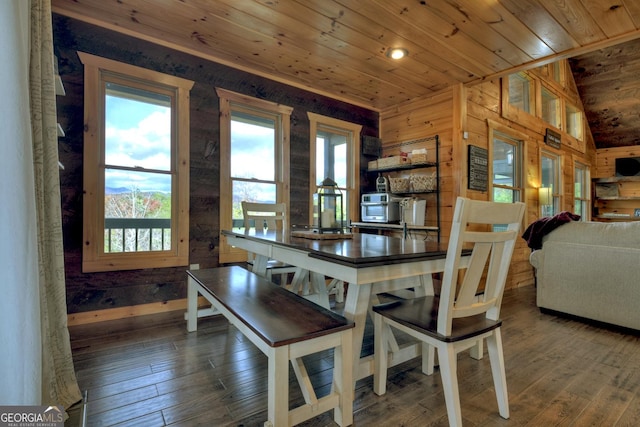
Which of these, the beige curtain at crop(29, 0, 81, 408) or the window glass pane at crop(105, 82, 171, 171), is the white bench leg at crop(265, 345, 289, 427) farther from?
the window glass pane at crop(105, 82, 171, 171)

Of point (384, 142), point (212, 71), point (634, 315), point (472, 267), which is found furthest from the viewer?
point (384, 142)

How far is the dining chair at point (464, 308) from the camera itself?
120 centimetres

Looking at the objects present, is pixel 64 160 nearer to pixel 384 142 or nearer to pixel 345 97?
pixel 345 97

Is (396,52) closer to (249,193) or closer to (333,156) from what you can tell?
(333,156)

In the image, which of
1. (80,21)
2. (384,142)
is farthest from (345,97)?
(80,21)

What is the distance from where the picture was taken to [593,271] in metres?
2.62

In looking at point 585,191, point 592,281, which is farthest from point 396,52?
point 585,191

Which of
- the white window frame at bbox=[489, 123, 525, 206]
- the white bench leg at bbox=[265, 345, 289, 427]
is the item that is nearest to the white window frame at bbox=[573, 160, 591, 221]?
the white window frame at bbox=[489, 123, 525, 206]

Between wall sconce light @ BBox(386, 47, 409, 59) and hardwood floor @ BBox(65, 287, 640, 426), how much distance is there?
2.67 m

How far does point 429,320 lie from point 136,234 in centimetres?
268

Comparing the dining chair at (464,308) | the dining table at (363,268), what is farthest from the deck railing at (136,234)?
the dining chair at (464,308)

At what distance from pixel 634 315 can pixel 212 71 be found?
4339 millimetres

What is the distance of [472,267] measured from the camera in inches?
49.9

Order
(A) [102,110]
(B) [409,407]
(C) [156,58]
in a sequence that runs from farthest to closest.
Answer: (C) [156,58] → (A) [102,110] → (B) [409,407]
